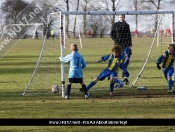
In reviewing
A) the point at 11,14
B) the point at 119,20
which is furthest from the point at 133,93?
the point at 11,14

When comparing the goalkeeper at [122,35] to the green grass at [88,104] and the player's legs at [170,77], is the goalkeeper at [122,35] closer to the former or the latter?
the green grass at [88,104]

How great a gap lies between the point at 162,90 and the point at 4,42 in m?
13.8

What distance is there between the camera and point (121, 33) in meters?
13.1

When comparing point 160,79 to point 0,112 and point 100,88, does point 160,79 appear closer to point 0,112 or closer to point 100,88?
point 100,88

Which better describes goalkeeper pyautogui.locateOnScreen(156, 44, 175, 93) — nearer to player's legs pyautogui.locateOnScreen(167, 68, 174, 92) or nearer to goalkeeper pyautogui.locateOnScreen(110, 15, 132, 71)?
player's legs pyautogui.locateOnScreen(167, 68, 174, 92)

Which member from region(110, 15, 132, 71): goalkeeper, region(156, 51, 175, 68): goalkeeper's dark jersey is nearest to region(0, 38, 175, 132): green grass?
region(156, 51, 175, 68): goalkeeper's dark jersey

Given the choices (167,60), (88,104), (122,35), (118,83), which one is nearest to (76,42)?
(122,35)

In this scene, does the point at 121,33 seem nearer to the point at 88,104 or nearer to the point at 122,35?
the point at 122,35

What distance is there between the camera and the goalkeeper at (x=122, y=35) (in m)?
13.0

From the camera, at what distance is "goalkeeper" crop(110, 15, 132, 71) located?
1303cm

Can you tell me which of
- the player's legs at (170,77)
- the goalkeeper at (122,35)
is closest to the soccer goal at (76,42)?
the goalkeeper at (122,35)

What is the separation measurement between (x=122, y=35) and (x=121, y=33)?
9cm

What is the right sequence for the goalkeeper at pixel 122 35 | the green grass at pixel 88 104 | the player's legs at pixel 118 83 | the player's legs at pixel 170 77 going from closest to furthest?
the green grass at pixel 88 104, the player's legs at pixel 118 83, the player's legs at pixel 170 77, the goalkeeper at pixel 122 35

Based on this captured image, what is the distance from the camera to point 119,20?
12898mm
